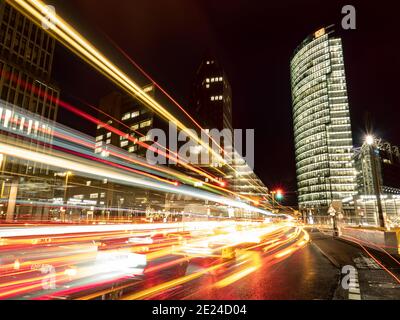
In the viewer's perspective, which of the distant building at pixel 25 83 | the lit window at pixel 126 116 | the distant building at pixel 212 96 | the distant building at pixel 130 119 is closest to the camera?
the distant building at pixel 25 83

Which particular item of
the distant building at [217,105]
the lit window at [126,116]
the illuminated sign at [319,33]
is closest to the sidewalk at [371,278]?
the lit window at [126,116]

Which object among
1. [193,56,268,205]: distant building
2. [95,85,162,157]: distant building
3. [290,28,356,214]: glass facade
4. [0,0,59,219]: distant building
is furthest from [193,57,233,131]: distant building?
[0,0,59,219]: distant building

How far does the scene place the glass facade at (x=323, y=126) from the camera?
431ft

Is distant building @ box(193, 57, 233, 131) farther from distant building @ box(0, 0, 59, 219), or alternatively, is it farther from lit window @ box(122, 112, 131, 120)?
distant building @ box(0, 0, 59, 219)

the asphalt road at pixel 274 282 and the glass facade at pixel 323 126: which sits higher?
the glass facade at pixel 323 126

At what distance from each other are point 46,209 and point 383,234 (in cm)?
4731

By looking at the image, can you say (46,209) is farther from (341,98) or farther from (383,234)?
(341,98)

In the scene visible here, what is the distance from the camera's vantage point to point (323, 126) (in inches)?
5423

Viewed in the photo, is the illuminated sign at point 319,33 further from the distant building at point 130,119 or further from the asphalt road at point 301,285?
the asphalt road at point 301,285

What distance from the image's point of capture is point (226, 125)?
5600 inches

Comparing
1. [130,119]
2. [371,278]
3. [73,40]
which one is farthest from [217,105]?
[371,278]

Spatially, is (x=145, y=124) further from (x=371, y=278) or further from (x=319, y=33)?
(x=319, y=33)

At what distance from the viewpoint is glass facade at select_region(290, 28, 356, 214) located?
131375 millimetres

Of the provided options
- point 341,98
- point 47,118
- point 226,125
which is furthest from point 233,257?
point 341,98
